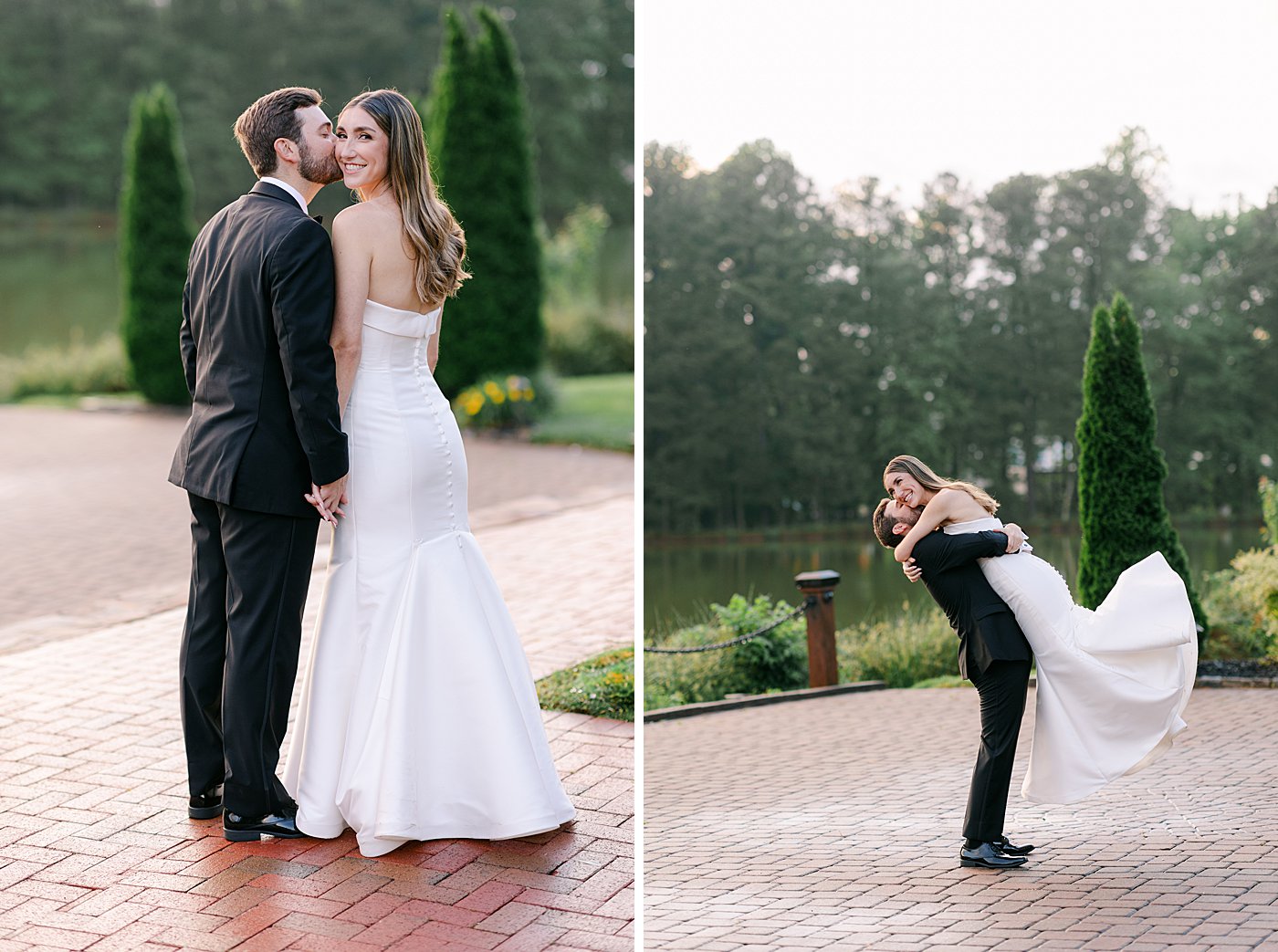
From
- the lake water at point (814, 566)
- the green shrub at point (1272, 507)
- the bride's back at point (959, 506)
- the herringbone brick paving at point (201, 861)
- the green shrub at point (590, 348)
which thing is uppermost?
the green shrub at point (590, 348)

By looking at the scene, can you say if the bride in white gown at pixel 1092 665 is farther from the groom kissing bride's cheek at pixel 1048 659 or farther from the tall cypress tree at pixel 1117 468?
the tall cypress tree at pixel 1117 468

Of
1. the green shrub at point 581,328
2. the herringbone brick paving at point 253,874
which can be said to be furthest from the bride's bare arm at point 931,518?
Result: the green shrub at point 581,328

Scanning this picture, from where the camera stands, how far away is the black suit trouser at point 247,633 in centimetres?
421

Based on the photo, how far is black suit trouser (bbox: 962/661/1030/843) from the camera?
4.91 meters

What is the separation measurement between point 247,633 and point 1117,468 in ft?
24.9

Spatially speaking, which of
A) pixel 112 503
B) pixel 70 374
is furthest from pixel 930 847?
pixel 70 374

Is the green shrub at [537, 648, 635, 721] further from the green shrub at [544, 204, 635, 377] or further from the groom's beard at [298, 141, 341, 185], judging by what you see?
the green shrub at [544, 204, 635, 377]

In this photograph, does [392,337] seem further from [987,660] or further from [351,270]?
[987,660]

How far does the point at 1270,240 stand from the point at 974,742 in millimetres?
13865

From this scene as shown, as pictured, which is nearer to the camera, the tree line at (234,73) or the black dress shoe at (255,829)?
the black dress shoe at (255,829)

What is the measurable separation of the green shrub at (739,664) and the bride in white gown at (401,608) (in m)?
6.14

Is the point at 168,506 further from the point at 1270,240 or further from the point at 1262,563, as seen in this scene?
the point at 1270,240

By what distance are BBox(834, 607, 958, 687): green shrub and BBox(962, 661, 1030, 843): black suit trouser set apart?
5.88m

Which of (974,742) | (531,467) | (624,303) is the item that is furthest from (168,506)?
(624,303)
